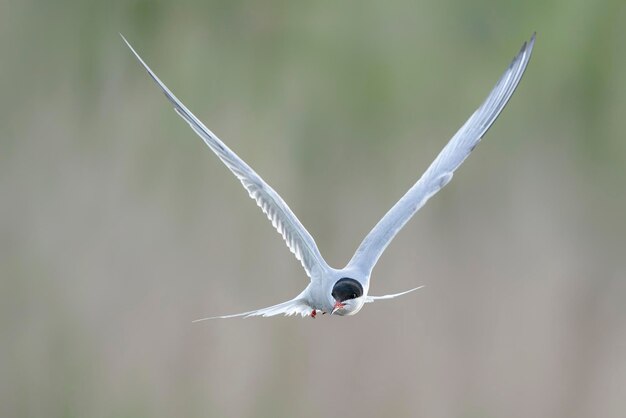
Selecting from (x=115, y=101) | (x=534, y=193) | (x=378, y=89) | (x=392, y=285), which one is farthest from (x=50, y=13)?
(x=534, y=193)

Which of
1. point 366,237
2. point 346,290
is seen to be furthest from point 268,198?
point 346,290

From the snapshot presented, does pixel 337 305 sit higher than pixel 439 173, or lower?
lower

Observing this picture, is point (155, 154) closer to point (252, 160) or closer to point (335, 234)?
point (252, 160)

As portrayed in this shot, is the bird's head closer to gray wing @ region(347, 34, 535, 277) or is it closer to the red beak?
the red beak

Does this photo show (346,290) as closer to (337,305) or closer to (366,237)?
(337,305)

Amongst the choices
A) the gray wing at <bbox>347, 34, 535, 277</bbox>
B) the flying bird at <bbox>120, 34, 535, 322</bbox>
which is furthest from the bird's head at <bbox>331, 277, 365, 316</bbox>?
the gray wing at <bbox>347, 34, 535, 277</bbox>

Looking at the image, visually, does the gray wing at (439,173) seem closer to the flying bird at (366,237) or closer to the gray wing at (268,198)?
the flying bird at (366,237)

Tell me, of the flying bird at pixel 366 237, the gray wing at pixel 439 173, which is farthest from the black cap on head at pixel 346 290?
the gray wing at pixel 439 173
